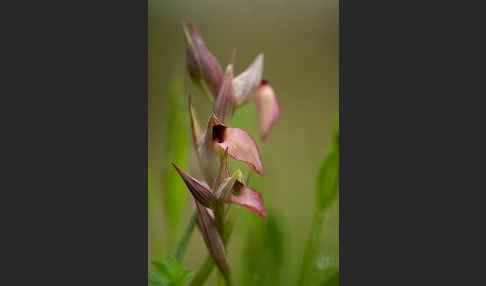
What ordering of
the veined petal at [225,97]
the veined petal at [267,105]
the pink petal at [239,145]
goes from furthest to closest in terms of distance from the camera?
the veined petal at [267,105]
the veined petal at [225,97]
the pink petal at [239,145]

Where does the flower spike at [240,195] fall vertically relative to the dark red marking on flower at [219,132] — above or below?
below

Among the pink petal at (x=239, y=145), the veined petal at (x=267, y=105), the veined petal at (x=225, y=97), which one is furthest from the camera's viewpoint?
the veined petal at (x=267, y=105)

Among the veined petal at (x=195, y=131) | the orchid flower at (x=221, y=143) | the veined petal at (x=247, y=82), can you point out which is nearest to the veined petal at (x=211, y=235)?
the orchid flower at (x=221, y=143)

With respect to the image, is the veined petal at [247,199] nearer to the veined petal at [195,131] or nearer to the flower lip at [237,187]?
the flower lip at [237,187]

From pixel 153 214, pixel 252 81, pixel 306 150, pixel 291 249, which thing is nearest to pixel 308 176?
pixel 306 150

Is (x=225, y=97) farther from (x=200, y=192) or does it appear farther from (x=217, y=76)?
(x=200, y=192)

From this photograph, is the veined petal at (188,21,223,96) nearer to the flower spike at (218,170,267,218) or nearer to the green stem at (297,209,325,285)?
the flower spike at (218,170,267,218)

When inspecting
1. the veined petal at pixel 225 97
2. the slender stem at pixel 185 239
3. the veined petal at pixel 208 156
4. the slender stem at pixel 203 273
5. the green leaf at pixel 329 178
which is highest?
the veined petal at pixel 225 97

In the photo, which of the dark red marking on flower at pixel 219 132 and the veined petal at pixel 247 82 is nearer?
the dark red marking on flower at pixel 219 132

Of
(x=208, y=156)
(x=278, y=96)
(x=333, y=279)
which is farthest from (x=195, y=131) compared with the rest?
(x=333, y=279)
